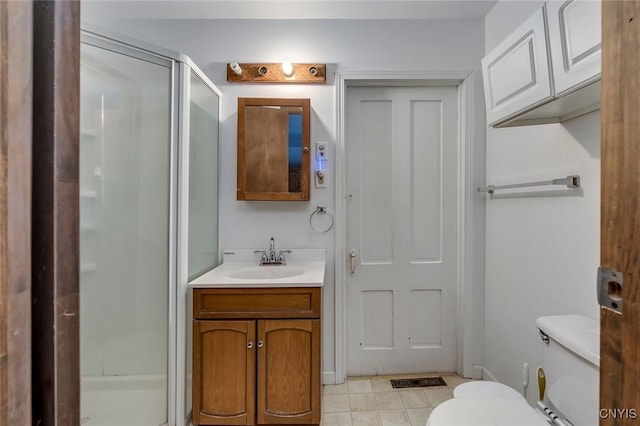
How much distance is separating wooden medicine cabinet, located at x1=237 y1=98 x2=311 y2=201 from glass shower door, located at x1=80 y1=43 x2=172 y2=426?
1.67 ft

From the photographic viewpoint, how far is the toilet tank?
939mm

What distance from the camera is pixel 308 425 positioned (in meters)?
1.60

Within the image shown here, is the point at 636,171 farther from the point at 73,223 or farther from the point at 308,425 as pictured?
the point at 308,425

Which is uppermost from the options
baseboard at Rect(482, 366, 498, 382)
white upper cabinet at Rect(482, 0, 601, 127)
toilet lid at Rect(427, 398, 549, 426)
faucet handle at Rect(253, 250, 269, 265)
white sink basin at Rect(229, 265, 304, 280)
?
white upper cabinet at Rect(482, 0, 601, 127)

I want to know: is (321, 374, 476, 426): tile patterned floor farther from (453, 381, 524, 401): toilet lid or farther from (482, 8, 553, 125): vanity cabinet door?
(482, 8, 553, 125): vanity cabinet door

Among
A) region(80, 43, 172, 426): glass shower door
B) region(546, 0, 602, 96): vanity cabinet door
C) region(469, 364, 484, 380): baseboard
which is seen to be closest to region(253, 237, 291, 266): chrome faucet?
region(80, 43, 172, 426): glass shower door

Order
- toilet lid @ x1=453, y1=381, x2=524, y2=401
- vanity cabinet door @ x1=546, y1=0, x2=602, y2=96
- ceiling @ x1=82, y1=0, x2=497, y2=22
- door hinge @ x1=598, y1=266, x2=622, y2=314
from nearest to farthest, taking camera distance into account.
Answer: door hinge @ x1=598, y1=266, x2=622, y2=314 → vanity cabinet door @ x1=546, y1=0, x2=602, y2=96 → toilet lid @ x1=453, y1=381, x2=524, y2=401 → ceiling @ x1=82, y1=0, x2=497, y2=22

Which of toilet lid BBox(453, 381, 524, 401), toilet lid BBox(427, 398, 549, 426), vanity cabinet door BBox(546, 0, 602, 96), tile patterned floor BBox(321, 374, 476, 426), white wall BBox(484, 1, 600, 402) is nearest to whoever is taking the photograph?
vanity cabinet door BBox(546, 0, 602, 96)

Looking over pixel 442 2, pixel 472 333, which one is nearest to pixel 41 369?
pixel 472 333

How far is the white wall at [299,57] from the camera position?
2057 millimetres

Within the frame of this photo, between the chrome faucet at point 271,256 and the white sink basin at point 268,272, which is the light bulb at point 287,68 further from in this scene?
the white sink basin at point 268,272

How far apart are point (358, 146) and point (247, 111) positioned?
2.61 feet

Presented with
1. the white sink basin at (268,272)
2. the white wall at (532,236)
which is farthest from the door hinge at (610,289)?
the white sink basin at (268,272)

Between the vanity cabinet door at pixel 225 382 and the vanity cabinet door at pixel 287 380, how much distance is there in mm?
51
